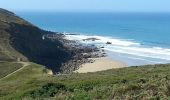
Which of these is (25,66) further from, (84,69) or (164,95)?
(164,95)

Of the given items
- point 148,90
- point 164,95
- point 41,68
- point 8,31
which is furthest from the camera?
point 8,31

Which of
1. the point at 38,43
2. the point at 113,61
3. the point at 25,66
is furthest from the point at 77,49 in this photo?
the point at 25,66

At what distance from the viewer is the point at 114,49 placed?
12975 centimetres

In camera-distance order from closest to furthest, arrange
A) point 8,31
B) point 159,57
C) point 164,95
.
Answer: point 164,95 → point 159,57 → point 8,31

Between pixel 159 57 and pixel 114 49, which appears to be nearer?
pixel 159 57

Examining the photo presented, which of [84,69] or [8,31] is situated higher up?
[8,31]

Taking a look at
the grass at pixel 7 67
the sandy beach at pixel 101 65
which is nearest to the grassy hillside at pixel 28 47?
the sandy beach at pixel 101 65

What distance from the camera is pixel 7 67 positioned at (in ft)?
253

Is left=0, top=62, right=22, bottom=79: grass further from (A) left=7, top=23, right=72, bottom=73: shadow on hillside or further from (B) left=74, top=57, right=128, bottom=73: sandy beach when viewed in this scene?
(B) left=74, top=57, right=128, bottom=73: sandy beach

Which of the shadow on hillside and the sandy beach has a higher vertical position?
the shadow on hillside

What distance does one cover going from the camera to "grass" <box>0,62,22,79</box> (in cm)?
7219

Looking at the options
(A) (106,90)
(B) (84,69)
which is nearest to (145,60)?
(B) (84,69)

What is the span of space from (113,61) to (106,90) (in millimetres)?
87052

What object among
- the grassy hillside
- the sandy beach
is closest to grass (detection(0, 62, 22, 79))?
the grassy hillside
